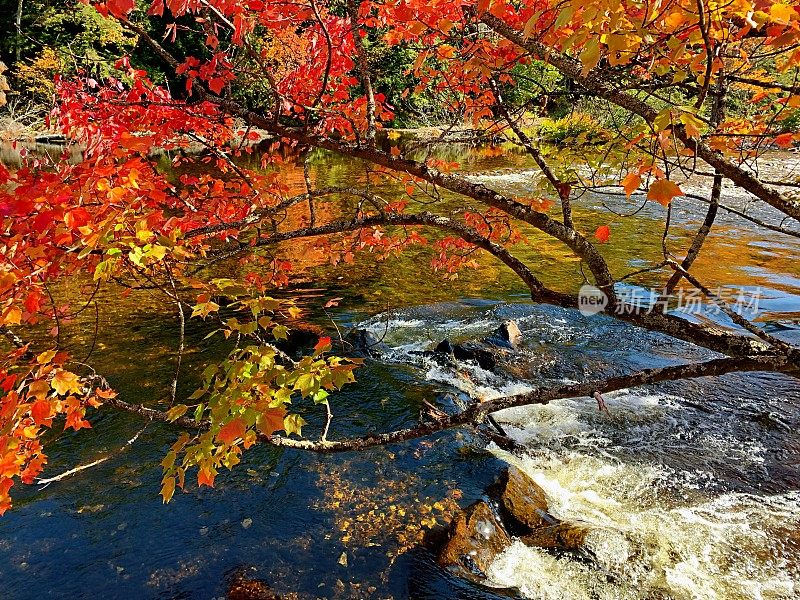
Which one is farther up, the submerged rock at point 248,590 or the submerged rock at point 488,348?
the submerged rock at point 488,348

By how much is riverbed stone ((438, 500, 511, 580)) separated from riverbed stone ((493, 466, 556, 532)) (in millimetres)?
198

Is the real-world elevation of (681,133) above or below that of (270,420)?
above

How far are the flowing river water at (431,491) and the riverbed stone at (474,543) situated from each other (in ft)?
0.41

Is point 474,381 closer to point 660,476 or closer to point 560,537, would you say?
point 660,476

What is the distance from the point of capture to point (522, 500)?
211 inches

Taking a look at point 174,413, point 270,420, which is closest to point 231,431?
point 270,420

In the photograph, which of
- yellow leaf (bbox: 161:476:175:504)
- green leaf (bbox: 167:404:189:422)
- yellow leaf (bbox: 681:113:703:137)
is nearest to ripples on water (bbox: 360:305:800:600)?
yellow leaf (bbox: 161:476:175:504)

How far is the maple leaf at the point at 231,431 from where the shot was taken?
2641mm

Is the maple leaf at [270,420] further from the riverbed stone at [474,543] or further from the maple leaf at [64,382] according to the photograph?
the riverbed stone at [474,543]

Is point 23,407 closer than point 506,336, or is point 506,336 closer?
point 23,407

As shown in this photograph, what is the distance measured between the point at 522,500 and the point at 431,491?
940mm

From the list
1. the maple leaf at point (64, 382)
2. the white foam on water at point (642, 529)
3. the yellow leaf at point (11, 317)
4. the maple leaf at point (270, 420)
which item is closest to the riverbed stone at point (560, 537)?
the white foam on water at point (642, 529)

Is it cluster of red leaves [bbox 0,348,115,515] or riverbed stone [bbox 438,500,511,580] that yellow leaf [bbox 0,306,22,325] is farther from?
riverbed stone [bbox 438,500,511,580]

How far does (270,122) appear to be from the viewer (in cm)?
282
